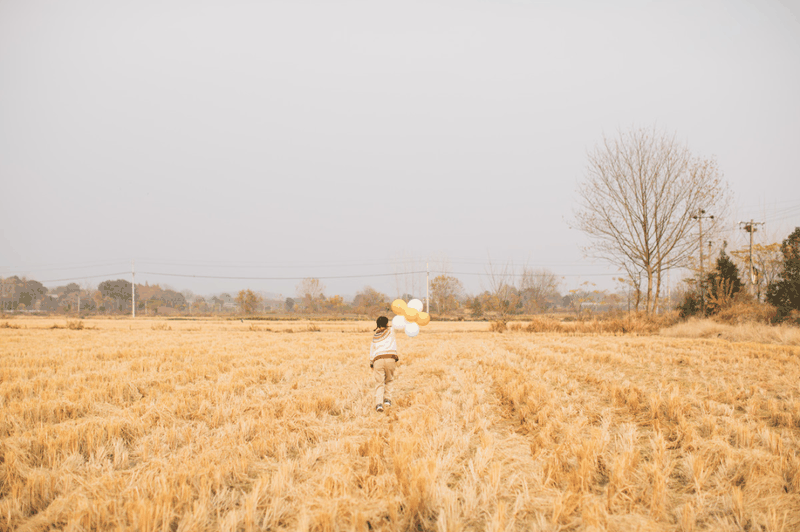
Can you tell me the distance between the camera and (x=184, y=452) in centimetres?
416

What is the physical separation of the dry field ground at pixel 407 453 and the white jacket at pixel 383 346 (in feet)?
2.67

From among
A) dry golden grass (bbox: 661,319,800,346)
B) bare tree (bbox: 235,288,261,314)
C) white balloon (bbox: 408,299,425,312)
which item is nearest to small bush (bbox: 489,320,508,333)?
dry golden grass (bbox: 661,319,800,346)

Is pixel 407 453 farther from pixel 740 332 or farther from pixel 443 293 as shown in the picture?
pixel 443 293

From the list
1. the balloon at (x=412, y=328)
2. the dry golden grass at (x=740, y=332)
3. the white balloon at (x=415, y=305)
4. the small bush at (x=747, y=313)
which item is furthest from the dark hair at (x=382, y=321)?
the small bush at (x=747, y=313)

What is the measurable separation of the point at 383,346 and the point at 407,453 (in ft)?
9.15

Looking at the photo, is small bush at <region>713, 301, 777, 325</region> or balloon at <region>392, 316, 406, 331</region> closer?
balloon at <region>392, 316, 406, 331</region>

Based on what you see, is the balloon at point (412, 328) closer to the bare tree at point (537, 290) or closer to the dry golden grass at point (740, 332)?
the dry golden grass at point (740, 332)

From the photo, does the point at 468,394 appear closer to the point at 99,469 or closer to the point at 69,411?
the point at 99,469

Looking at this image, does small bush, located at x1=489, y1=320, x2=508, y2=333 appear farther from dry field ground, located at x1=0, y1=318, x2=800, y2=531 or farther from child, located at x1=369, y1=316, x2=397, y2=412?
child, located at x1=369, y1=316, x2=397, y2=412

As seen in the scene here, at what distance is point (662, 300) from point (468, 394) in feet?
103

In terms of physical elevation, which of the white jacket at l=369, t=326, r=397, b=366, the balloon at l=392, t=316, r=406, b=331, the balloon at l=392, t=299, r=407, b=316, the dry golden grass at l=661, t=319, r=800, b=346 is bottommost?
the dry golden grass at l=661, t=319, r=800, b=346

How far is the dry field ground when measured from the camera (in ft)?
9.33

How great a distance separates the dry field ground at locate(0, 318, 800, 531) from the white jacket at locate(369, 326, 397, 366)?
81 centimetres

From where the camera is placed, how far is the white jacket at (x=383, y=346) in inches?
259
